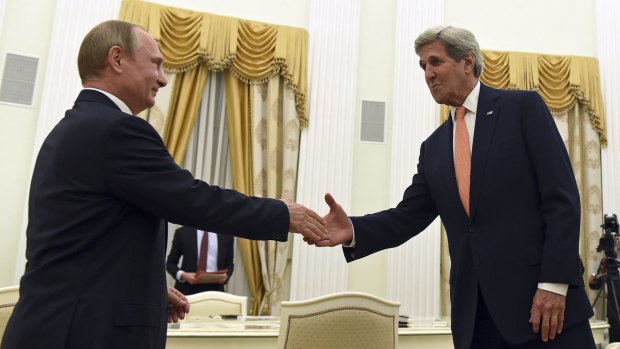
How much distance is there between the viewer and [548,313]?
163 cm

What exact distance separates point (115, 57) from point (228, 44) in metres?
4.89

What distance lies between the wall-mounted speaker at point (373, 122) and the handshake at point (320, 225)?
4.60 meters

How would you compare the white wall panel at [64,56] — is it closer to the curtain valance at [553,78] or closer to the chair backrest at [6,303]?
the chair backrest at [6,303]

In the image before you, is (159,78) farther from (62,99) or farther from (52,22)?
(52,22)

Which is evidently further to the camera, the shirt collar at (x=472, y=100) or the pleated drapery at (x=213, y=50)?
the pleated drapery at (x=213, y=50)

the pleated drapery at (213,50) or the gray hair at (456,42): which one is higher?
the pleated drapery at (213,50)

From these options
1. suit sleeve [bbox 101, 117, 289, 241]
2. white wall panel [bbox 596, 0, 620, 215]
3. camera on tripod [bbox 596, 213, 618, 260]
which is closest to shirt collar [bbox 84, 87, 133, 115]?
suit sleeve [bbox 101, 117, 289, 241]

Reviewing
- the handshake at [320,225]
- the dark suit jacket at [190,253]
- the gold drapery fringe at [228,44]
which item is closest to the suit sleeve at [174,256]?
the dark suit jacket at [190,253]

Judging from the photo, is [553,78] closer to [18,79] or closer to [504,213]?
[504,213]

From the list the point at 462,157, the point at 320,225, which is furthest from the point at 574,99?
the point at 320,225

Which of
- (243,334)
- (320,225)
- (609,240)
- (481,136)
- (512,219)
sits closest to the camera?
(512,219)

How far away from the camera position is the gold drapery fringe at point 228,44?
20.5 feet

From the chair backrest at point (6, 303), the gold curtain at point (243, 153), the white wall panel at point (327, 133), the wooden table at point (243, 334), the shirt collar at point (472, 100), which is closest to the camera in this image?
the shirt collar at point (472, 100)

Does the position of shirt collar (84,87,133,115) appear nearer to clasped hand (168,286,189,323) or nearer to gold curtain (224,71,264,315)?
clasped hand (168,286,189,323)
